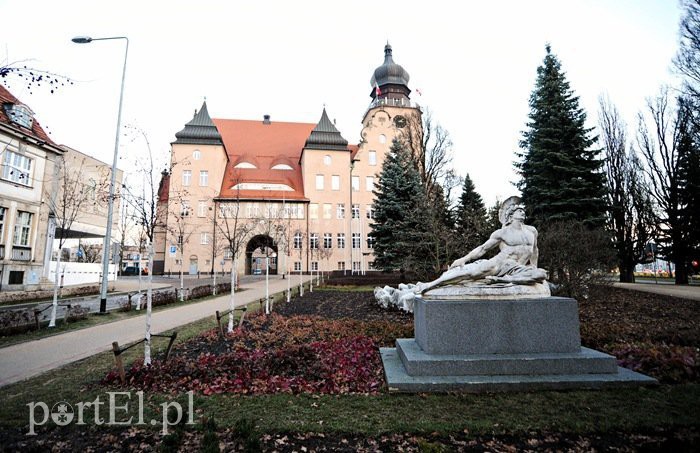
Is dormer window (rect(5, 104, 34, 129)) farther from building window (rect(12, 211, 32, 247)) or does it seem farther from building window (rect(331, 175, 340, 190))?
building window (rect(331, 175, 340, 190))

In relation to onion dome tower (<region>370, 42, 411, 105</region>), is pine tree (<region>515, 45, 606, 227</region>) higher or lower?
lower

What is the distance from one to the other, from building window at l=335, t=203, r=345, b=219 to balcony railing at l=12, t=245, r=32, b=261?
31.7 m

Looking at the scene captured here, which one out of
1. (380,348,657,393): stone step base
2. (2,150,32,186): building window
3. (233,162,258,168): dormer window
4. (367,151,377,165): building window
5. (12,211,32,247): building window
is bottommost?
(380,348,657,393): stone step base

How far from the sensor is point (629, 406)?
14.1 feet

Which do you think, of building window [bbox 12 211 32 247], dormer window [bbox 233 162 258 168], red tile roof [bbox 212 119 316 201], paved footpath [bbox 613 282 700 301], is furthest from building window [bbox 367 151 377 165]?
building window [bbox 12 211 32 247]

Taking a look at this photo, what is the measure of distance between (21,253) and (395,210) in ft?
76.4

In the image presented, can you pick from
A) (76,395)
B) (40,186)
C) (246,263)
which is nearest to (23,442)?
(76,395)

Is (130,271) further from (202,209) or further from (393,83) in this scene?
(393,83)

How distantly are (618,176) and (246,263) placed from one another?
1602 inches

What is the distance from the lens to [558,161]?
20922mm

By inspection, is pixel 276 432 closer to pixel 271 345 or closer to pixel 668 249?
pixel 271 345

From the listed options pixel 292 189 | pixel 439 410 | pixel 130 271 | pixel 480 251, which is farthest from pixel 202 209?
pixel 439 410

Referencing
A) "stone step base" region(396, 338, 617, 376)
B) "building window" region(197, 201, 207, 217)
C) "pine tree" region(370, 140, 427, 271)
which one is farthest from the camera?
"building window" region(197, 201, 207, 217)

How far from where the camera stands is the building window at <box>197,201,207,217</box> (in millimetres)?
45125
